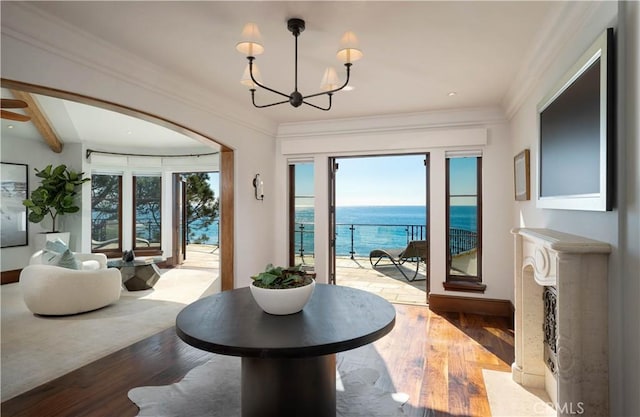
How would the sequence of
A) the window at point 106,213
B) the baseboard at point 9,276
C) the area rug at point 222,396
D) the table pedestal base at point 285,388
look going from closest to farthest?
the table pedestal base at point 285,388, the area rug at point 222,396, the baseboard at point 9,276, the window at point 106,213

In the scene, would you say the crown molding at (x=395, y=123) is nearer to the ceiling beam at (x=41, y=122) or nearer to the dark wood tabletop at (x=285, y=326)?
the dark wood tabletop at (x=285, y=326)

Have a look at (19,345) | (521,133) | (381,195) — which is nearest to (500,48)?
(521,133)

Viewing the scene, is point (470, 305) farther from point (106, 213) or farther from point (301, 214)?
point (106, 213)

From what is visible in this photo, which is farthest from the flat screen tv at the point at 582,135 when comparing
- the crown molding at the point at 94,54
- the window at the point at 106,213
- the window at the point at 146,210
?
the window at the point at 106,213

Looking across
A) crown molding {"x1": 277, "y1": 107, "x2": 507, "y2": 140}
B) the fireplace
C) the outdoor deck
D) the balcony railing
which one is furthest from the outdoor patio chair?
the fireplace

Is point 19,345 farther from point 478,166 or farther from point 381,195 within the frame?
point 381,195

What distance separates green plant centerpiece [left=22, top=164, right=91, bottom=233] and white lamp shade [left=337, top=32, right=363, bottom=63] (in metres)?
6.51

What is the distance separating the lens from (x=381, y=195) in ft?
43.5

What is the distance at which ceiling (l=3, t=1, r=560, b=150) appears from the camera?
2.15 m

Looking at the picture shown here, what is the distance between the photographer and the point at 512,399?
247 centimetres

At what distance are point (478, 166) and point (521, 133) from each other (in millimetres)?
949

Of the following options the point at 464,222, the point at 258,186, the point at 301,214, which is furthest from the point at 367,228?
the point at 258,186

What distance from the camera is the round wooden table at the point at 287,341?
1.51 m

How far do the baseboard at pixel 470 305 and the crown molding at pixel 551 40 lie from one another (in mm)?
2365
